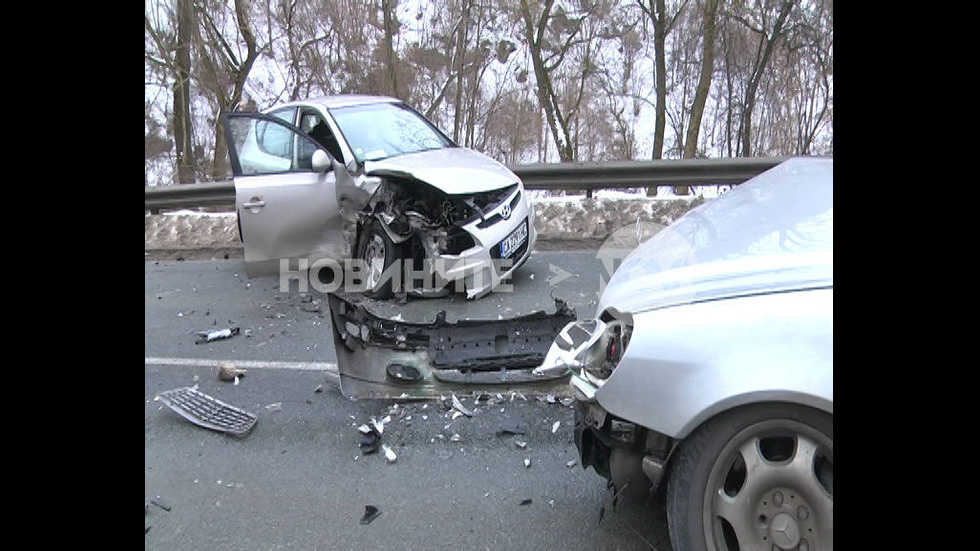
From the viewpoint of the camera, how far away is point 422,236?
231 inches

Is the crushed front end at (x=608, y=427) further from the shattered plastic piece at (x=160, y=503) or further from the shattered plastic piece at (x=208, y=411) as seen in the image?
the shattered plastic piece at (x=208, y=411)

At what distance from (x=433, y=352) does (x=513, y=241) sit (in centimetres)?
214

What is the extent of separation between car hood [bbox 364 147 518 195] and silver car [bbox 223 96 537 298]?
1 cm

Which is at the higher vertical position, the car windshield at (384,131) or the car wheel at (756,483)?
the car windshield at (384,131)

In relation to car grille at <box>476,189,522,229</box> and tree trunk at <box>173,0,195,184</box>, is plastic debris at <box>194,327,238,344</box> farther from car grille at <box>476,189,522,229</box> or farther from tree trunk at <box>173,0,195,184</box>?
tree trunk at <box>173,0,195,184</box>

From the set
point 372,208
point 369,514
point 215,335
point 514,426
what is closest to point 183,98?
point 372,208

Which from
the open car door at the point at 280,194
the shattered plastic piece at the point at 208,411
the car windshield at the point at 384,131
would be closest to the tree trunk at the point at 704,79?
the car windshield at the point at 384,131

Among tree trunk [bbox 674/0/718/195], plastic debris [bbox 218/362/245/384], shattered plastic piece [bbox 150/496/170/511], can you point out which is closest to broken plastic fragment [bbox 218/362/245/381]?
plastic debris [bbox 218/362/245/384]

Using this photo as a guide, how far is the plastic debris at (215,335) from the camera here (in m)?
5.34

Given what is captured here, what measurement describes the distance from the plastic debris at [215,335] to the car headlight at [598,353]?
367 centimetres

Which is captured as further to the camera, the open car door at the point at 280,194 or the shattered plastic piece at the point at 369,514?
the open car door at the point at 280,194

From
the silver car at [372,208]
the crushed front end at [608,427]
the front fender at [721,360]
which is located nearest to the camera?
the front fender at [721,360]

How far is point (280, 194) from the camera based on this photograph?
611 cm
